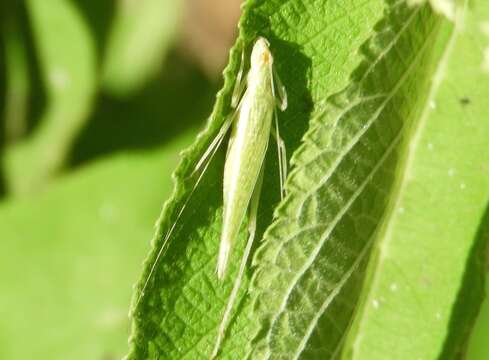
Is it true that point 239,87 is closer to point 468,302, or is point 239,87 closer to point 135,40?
point 468,302

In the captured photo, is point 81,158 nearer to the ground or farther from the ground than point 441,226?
farther from the ground

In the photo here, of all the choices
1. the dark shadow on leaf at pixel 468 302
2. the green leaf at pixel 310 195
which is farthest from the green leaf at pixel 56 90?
the dark shadow on leaf at pixel 468 302

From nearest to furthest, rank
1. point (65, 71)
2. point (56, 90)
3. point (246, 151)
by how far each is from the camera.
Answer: point (246, 151) < point (65, 71) < point (56, 90)

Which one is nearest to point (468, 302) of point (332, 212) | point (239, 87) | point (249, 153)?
point (332, 212)

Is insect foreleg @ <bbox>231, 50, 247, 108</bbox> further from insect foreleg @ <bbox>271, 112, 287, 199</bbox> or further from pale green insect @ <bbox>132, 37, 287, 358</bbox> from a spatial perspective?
insect foreleg @ <bbox>271, 112, 287, 199</bbox>

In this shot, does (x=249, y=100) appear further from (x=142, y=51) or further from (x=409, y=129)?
(x=142, y=51)

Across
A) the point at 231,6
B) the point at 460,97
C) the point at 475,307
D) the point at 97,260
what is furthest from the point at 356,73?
the point at 231,6
